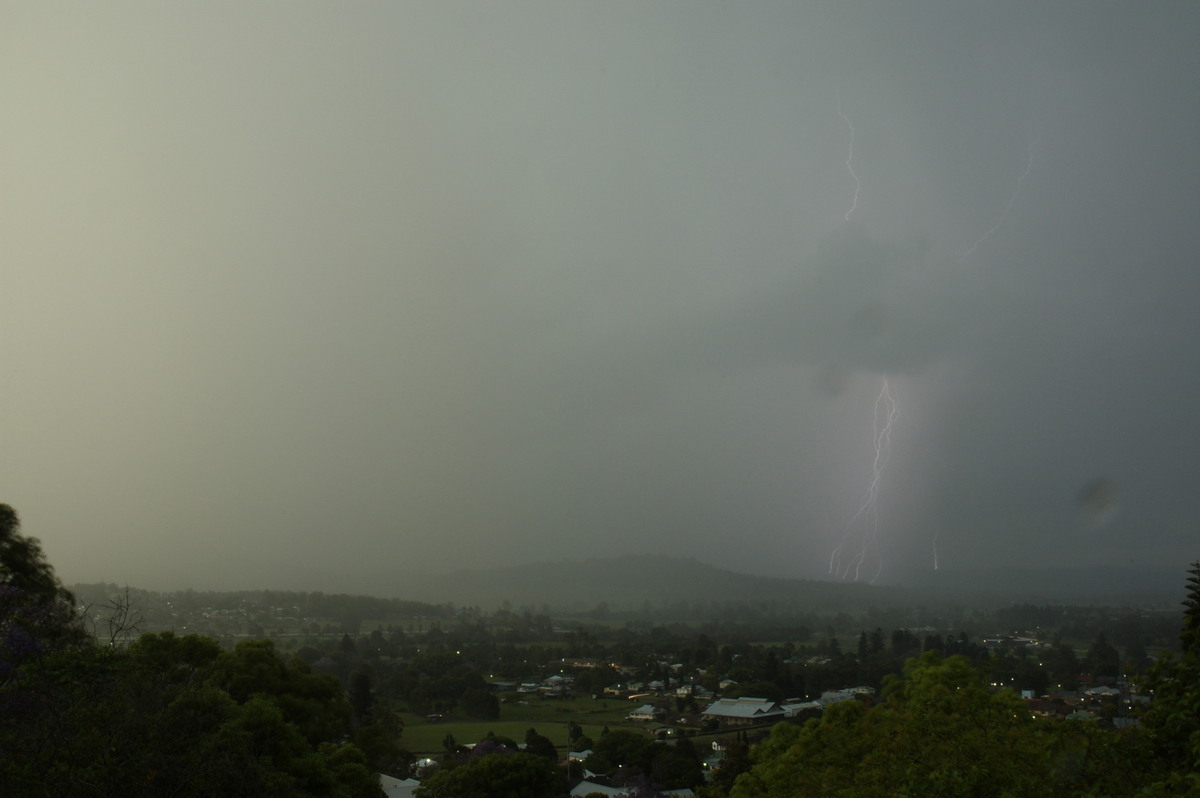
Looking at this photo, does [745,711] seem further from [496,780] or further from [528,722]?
[496,780]

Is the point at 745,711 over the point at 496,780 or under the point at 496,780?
under

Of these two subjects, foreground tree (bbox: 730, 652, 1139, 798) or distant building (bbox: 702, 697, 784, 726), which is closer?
foreground tree (bbox: 730, 652, 1139, 798)

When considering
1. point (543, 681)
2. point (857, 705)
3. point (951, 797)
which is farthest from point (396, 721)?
point (951, 797)

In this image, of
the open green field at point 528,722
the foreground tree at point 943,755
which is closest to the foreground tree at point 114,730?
Result: the foreground tree at point 943,755

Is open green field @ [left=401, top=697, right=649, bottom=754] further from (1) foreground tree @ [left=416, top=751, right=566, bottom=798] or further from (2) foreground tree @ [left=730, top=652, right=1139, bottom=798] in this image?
(2) foreground tree @ [left=730, top=652, right=1139, bottom=798]

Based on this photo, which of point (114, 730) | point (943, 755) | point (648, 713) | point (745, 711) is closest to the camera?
point (114, 730)

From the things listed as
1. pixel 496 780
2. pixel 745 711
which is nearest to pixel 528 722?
pixel 745 711

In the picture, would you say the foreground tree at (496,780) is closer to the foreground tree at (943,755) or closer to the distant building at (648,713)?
the foreground tree at (943,755)

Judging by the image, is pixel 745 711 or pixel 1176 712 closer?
pixel 1176 712

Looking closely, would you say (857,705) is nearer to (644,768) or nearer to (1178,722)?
(1178,722)

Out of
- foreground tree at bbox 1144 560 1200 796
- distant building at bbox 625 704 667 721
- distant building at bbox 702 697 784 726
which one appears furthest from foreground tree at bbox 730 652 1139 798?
distant building at bbox 625 704 667 721

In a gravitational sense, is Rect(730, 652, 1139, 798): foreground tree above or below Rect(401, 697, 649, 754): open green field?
above
